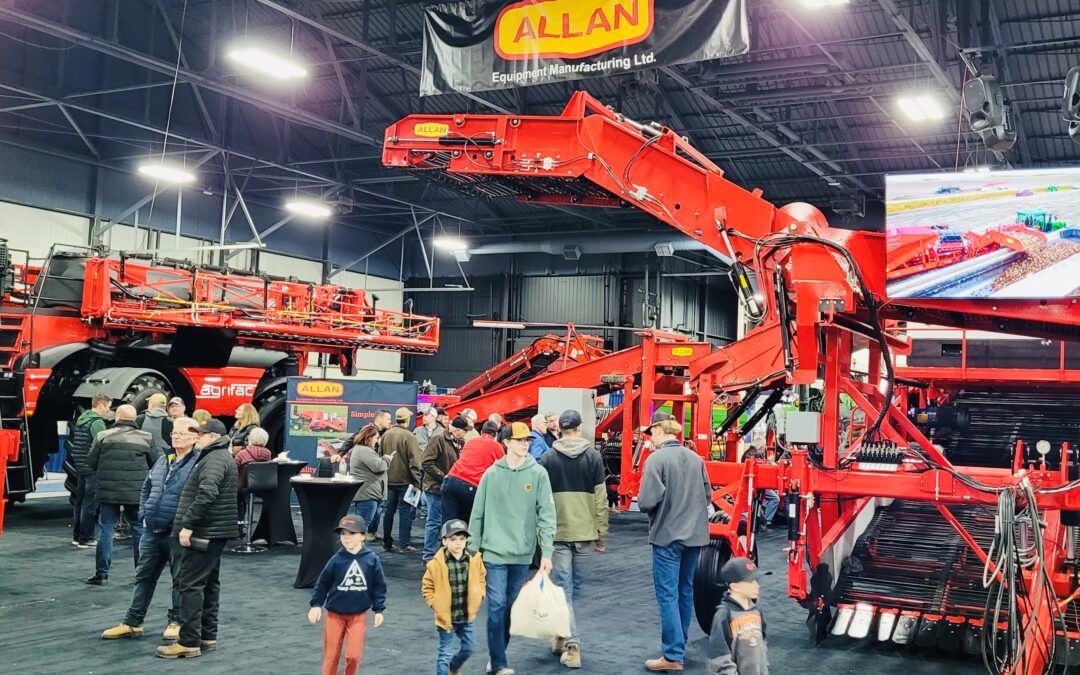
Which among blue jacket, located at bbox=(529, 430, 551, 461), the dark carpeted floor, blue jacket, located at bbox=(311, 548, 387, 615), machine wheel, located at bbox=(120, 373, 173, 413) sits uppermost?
machine wheel, located at bbox=(120, 373, 173, 413)

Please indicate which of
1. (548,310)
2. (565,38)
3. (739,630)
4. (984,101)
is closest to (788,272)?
(739,630)

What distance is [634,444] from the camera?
1301 cm

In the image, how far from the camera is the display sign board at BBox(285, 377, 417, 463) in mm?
13922

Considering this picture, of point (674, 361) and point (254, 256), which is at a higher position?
point (254, 256)

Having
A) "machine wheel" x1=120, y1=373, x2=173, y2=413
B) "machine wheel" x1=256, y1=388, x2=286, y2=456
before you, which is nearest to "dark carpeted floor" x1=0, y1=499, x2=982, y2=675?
"machine wheel" x1=120, y1=373, x2=173, y2=413

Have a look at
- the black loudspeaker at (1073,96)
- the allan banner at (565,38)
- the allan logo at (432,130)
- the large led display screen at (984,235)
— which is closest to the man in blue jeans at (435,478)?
the allan logo at (432,130)

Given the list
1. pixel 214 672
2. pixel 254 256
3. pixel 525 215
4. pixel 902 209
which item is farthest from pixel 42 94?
pixel 902 209

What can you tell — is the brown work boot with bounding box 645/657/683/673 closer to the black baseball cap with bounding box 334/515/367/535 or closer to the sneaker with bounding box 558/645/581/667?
the sneaker with bounding box 558/645/581/667

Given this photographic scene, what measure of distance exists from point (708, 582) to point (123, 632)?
4272mm

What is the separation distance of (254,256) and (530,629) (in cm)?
2286

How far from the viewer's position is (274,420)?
49.8 feet

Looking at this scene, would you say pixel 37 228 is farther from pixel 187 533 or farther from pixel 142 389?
pixel 187 533

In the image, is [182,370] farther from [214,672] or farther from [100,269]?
[214,672]

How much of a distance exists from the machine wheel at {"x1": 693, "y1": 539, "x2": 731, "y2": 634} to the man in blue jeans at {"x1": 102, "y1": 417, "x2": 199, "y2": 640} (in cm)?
378
